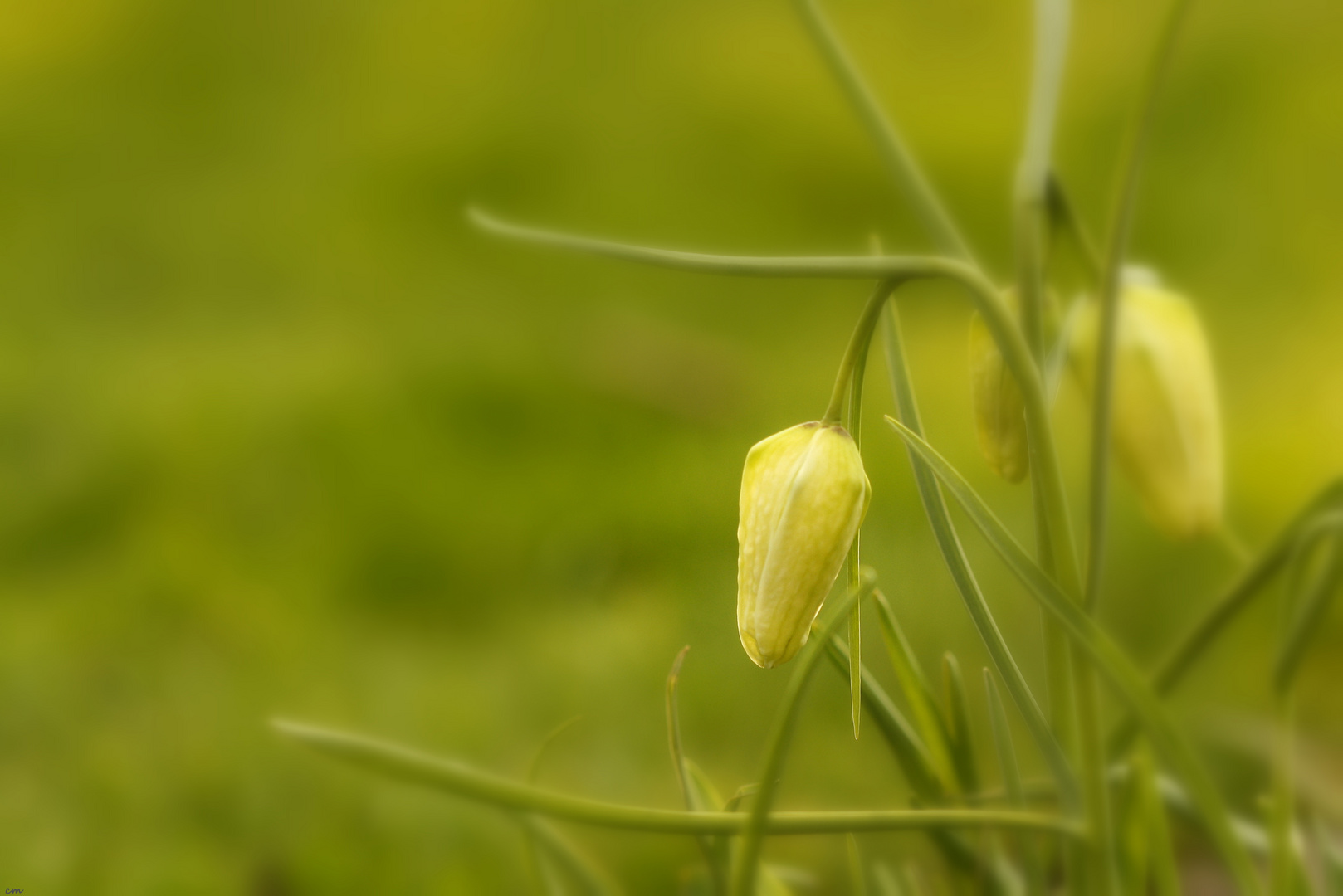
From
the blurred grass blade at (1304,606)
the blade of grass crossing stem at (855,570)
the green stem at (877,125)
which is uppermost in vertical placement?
the green stem at (877,125)

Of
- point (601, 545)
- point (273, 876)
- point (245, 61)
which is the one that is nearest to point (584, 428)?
point (601, 545)

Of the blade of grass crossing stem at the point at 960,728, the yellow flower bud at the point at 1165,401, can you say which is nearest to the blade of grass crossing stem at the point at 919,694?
the blade of grass crossing stem at the point at 960,728

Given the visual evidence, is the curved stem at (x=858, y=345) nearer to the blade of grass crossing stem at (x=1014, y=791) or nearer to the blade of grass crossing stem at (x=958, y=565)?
the blade of grass crossing stem at (x=958, y=565)

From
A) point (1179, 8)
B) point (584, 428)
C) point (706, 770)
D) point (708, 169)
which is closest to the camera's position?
point (1179, 8)

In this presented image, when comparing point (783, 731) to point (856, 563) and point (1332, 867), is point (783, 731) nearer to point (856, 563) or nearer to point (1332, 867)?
point (856, 563)

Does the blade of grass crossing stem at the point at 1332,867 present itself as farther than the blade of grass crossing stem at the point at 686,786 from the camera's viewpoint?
Yes

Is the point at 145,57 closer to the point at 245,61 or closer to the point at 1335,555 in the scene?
the point at 245,61

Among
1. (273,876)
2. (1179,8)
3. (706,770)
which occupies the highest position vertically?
(1179,8)
